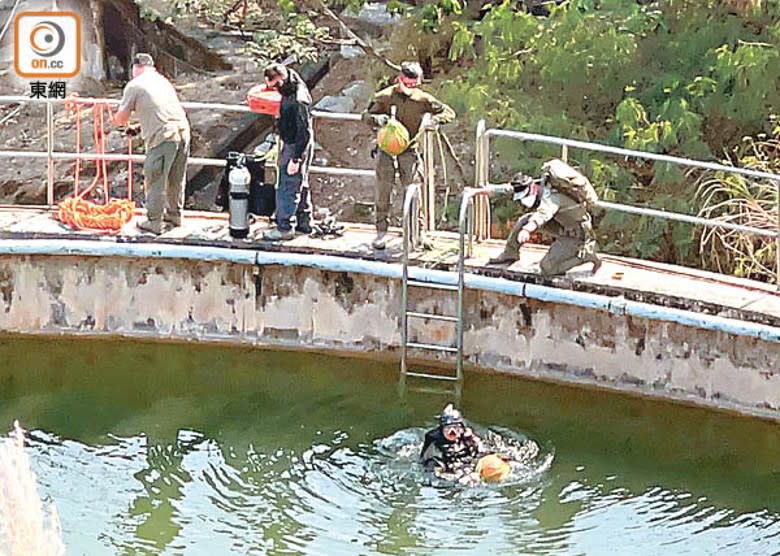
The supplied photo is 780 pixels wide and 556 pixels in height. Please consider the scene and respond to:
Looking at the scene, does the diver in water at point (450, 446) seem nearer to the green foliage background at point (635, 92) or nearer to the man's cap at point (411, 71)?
the man's cap at point (411, 71)

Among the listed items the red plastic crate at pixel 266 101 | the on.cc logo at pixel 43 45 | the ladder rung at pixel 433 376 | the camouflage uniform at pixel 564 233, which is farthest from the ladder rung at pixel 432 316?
the on.cc logo at pixel 43 45

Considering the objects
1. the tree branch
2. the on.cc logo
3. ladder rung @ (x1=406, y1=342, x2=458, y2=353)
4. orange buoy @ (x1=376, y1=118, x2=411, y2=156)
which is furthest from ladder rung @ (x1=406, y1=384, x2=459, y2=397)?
the on.cc logo

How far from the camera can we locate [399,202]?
48.6 ft

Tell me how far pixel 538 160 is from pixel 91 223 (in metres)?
4.05

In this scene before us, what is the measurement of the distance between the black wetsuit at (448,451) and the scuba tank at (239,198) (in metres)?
2.87

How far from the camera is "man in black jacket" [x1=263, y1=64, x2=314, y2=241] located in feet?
44.1

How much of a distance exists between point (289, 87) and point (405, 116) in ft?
2.92

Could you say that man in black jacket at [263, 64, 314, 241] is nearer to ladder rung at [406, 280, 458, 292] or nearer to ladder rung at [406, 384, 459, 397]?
ladder rung at [406, 280, 458, 292]

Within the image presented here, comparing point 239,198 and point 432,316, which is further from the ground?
point 239,198

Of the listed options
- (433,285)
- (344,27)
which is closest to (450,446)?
(433,285)

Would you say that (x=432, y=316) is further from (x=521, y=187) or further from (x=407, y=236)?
(x=521, y=187)

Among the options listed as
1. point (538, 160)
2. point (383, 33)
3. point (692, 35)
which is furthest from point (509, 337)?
point (383, 33)

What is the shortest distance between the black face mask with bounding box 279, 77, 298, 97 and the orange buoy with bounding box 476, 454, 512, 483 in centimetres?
326

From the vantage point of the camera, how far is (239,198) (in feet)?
46.1
